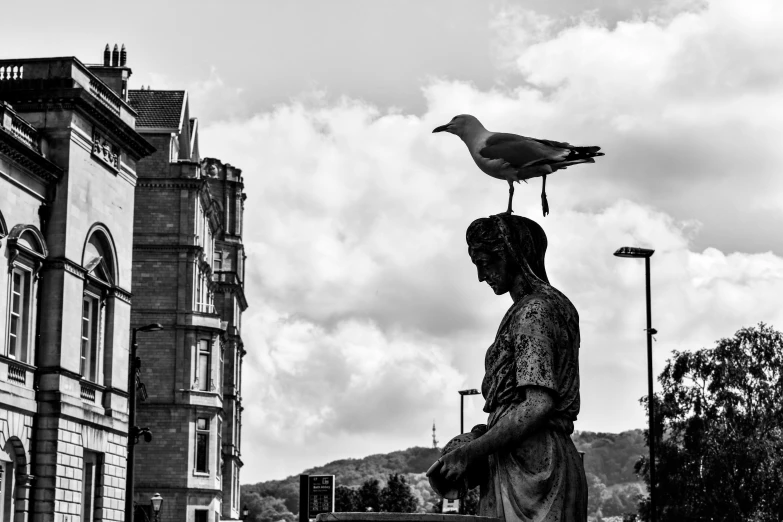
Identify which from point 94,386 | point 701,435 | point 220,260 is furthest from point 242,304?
point 94,386

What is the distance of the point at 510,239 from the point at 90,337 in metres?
43.3

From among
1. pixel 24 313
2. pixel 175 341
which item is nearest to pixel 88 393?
pixel 24 313

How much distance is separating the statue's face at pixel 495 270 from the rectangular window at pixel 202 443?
6996 cm

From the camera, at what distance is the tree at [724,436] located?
60.8 meters

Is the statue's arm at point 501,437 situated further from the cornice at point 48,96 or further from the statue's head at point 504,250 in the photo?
the cornice at point 48,96

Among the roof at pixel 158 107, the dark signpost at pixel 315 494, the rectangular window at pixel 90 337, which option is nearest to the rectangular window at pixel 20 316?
the rectangular window at pixel 90 337

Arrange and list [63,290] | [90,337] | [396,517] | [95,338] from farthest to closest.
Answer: [95,338], [90,337], [63,290], [396,517]

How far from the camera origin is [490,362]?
6.12 meters

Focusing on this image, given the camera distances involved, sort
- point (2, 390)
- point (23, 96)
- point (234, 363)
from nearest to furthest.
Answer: point (2, 390) < point (23, 96) < point (234, 363)

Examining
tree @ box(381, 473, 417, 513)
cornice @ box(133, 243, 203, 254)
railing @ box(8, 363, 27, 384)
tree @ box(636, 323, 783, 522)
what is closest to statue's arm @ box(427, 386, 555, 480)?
railing @ box(8, 363, 27, 384)

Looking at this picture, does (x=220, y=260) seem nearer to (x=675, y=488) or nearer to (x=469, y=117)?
(x=675, y=488)

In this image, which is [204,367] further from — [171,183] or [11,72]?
[11,72]

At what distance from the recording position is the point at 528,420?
5.78m

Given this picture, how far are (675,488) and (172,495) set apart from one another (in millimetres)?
25627
